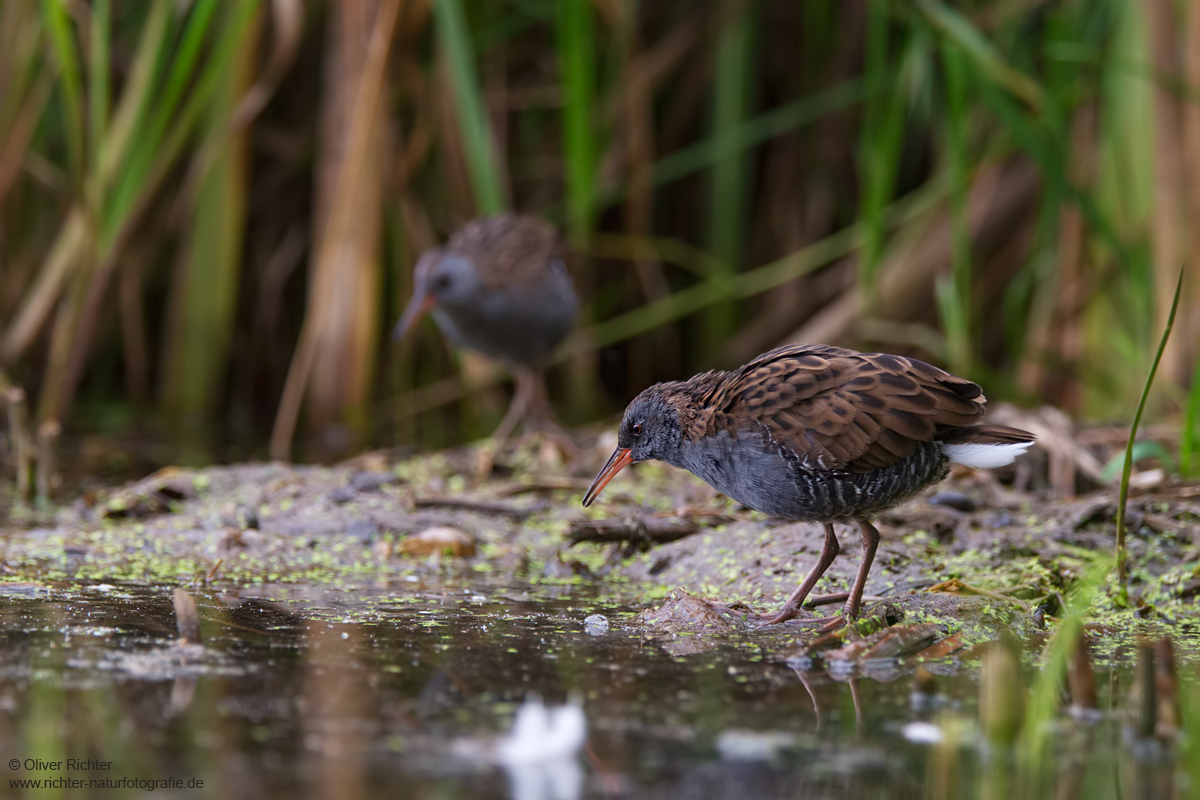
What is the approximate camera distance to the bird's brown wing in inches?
136

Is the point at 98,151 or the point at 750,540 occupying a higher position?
the point at 98,151

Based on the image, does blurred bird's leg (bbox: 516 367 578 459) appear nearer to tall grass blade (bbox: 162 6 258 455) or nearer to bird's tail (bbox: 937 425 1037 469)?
tall grass blade (bbox: 162 6 258 455)

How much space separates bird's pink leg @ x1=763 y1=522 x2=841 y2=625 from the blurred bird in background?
2.77m

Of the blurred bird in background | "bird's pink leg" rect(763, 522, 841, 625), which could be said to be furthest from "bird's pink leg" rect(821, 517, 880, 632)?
the blurred bird in background

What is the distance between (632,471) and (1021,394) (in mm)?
1828

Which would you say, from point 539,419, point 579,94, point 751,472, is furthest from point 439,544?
point 579,94

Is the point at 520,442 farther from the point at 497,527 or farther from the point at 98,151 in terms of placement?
the point at 98,151

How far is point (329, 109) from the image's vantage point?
6773 millimetres

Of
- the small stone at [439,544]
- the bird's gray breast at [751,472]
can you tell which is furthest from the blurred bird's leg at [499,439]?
the bird's gray breast at [751,472]

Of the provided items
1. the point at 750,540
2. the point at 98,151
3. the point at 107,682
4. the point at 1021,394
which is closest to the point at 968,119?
the point at 1021,394

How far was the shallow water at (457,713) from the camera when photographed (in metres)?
2.08

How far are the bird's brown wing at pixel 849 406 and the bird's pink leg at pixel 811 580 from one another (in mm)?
338

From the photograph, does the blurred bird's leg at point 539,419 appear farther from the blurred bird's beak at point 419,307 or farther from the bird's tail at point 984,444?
the bird's tail at point 984,444

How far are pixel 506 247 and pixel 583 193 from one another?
0.55 m
